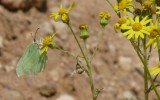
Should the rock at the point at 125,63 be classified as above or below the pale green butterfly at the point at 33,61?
below

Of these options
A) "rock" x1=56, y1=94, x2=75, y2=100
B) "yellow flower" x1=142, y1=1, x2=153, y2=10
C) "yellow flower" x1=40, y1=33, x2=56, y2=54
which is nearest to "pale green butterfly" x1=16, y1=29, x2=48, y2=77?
"yellow flower" x1=40, y1=33, x2=56, y2=54

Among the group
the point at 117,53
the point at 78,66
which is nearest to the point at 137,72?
the point at 117,53

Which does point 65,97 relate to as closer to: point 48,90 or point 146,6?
point 48,90

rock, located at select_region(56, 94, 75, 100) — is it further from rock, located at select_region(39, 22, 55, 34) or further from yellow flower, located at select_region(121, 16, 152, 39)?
yellow flower, located at select_region(121, 16, 152, 39)

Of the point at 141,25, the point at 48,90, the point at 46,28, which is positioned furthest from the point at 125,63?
the point at 141,25

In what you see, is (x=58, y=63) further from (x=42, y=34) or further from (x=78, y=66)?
(x=78, y=66)

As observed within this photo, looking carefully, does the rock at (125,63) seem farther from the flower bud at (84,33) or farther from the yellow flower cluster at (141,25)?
the yellow flower cluster at (141,25)

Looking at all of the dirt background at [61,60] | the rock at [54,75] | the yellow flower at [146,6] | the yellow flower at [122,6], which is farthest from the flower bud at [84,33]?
the rock at [54,75]
